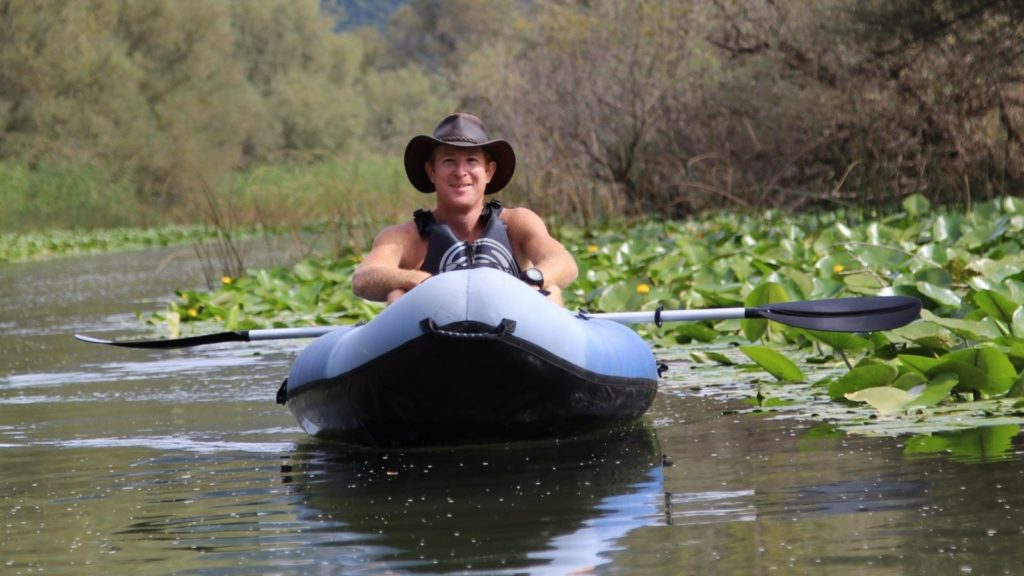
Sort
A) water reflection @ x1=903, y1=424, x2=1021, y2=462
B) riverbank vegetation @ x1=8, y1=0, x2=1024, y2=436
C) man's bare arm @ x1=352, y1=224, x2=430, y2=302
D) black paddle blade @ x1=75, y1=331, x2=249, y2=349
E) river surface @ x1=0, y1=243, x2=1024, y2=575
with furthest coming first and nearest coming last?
riverbank vegetation @ x1=8, y1=0, x2=1024, y2=436 → black paddle blade @ x1=75, y1=331, x2=249, y2=349 → man's bare arm @ x1=352, y1=224, x2=430, y2=302 → water reflection @ x1=903, y1=424, x2=1021, y2=462 → river surface @ x1=0, y1=243, x2=1024, y2=575

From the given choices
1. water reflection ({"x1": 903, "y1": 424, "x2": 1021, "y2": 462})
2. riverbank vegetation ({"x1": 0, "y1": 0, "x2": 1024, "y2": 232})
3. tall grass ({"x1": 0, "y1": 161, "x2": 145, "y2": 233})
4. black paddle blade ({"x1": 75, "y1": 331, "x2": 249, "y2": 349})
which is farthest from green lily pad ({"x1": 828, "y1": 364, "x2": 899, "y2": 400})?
tall grass ({"x1": 0, "y1": 161, "x2": 145, "y2": 233})

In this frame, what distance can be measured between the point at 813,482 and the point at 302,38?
5430 cm

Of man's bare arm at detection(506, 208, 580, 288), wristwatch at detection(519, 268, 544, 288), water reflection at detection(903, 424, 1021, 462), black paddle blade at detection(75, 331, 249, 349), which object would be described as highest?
man's bare arm at detection(506, 208, 580, 288)

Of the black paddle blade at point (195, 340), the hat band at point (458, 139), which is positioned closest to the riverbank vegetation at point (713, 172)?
the hat band at point (458, 139)

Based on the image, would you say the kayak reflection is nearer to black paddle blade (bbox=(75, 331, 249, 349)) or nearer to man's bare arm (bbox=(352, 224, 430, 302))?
man's bare arm (bbox=(352, 224, 430, 302))

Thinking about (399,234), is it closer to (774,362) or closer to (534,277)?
(534,277)

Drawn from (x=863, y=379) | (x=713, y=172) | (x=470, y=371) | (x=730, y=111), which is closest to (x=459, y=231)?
(x=470, y=371)

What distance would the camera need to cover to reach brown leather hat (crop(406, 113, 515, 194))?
538cm

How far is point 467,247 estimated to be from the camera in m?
5.37

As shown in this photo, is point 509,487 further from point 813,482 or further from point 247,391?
point 247,391

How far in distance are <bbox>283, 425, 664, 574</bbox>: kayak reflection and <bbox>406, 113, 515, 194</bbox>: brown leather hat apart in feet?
3.29

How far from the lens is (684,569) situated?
306 centimetres

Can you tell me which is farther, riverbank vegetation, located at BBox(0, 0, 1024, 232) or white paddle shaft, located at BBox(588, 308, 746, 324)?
riverbank vegetation, located at BBox(0, 0, 1024, 232)

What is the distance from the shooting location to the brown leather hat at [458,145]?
5.38m
